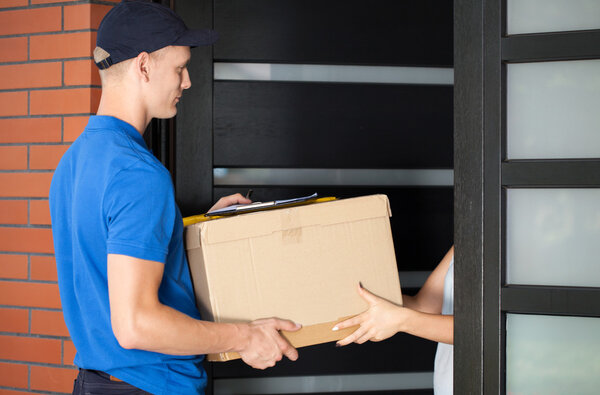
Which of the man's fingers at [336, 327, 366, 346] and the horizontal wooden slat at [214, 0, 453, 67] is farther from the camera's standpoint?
the horizontal wooden slat at [214, 0, 453, 67]

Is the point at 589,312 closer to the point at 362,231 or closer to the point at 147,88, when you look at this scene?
the point at 362,231

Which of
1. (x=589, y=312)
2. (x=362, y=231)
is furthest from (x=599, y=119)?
(x=362, y=231)

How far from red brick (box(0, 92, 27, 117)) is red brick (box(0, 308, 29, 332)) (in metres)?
0.65

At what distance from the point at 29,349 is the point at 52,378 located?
0.12m

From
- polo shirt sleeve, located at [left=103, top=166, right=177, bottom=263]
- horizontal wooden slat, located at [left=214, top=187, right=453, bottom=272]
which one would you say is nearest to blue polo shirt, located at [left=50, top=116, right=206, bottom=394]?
polo shirt sleeve, located at [left=103, top=166, right=177, bottom=263]

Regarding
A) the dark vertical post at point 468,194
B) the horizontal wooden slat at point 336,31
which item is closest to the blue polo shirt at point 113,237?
the dark vertical post at point 468,194

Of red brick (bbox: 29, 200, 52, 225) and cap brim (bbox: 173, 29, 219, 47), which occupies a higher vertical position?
cap brim (bbox: 173, 29, 219, 47)

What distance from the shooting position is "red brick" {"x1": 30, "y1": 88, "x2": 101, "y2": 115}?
6.69ft

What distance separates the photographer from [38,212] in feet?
6.88

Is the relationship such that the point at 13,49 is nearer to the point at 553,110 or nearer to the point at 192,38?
the point at 192,38

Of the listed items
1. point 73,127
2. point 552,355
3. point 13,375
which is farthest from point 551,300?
point 13,375

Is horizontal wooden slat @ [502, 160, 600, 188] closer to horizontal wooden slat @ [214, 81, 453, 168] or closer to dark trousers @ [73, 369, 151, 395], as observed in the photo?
dark trousers @ [73, 369, 151, 395]

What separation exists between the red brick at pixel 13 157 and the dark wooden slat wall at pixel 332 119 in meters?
0.50

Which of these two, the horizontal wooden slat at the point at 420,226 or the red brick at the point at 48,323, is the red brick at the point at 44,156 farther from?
the horizontal wooden slat at the point at 420,226
